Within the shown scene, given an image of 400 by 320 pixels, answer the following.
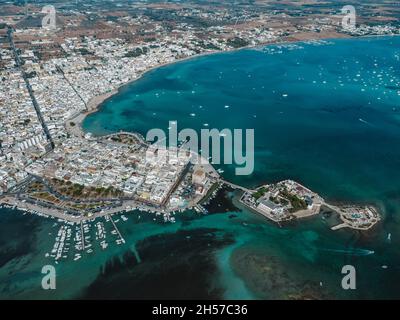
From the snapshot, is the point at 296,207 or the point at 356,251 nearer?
the point at 356,251

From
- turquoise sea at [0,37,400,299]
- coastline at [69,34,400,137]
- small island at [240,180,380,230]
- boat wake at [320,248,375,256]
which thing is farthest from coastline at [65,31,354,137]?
boat wake at [320,248,375,256]

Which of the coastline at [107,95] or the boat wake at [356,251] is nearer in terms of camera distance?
the boat wake at [356,251]

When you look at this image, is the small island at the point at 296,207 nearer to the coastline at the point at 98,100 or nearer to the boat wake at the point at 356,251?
the boat wake at the point at 356,251

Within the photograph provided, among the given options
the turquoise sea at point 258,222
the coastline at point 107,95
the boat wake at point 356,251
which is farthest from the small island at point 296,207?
the coastline at point 107,95

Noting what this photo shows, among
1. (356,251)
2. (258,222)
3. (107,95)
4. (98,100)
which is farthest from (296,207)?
(107,95)

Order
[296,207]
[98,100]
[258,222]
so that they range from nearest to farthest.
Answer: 1. [258,222]
2. [296,207]
3. [98,100]

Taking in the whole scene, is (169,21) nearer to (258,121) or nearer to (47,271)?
(258,121)

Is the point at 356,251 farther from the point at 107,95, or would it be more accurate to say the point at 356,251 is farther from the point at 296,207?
the point at 107,95

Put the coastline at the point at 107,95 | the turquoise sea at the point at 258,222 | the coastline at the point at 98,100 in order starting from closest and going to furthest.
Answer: the turquoise sea at the point at 258,222
the coastline at the point at 98,100
the coastline at the point at 107,95

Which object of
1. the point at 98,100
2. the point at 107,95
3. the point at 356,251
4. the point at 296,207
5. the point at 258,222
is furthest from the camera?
the point at 107,95
